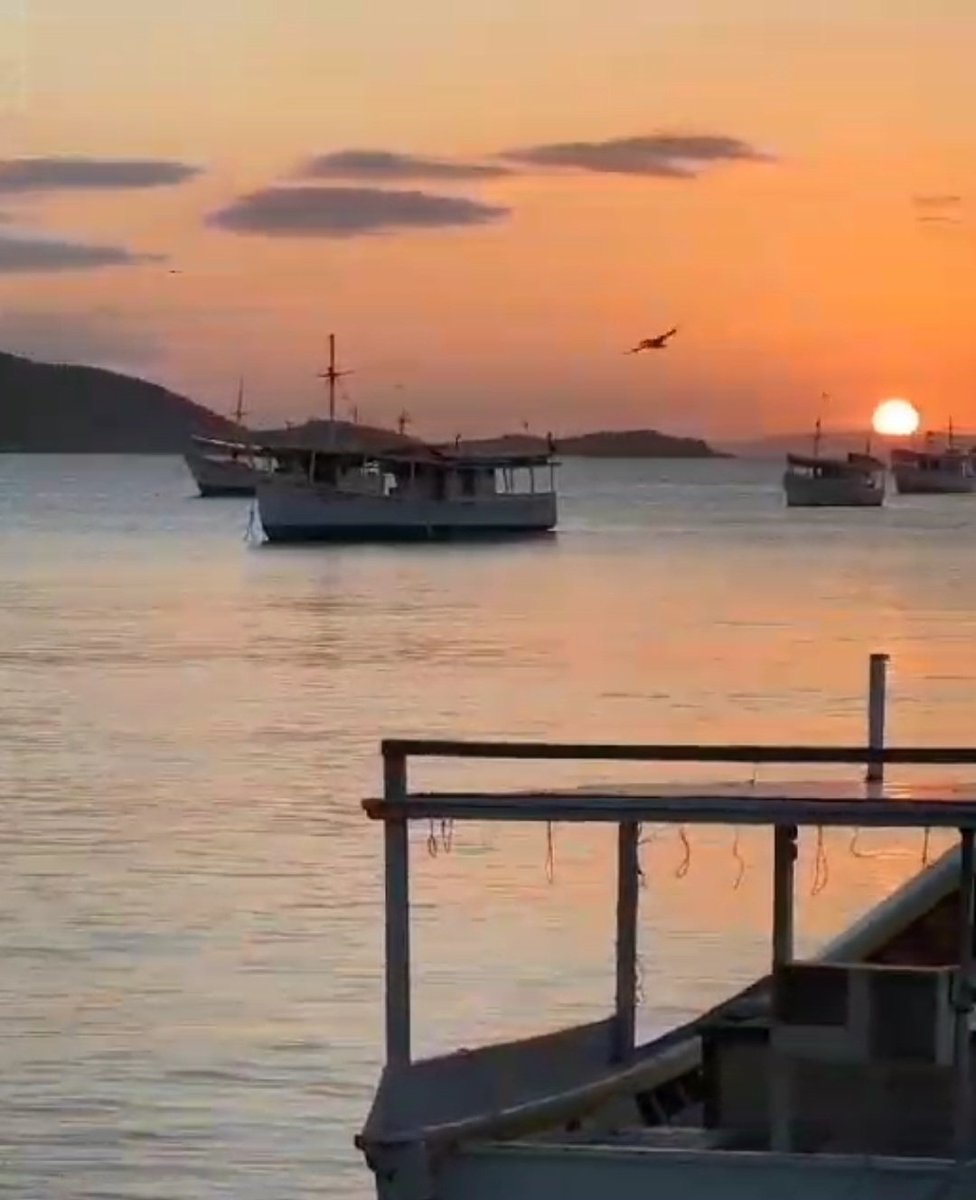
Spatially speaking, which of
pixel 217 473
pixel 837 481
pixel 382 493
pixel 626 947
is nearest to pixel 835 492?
pixel 837 481

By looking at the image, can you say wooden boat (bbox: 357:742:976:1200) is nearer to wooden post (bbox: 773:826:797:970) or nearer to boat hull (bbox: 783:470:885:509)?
wooden post (bbox: 773:826:797:970)

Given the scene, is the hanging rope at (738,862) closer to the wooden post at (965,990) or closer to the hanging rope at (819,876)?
the hanging rope at (819,876)

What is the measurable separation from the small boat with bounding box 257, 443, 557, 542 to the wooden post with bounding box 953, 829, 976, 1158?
316 ft

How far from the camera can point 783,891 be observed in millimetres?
12453

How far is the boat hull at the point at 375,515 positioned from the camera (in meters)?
113

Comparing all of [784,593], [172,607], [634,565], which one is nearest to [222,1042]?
[172,607]

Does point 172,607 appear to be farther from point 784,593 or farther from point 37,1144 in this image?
point 37,1144

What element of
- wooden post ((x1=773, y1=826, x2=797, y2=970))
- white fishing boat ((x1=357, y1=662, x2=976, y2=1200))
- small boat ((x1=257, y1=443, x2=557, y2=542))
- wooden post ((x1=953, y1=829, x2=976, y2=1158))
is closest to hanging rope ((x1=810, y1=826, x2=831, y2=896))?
wooden post ((x1=773, y1=826, x2=797, y2=970))

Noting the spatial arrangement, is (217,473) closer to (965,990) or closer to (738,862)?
(738,862)

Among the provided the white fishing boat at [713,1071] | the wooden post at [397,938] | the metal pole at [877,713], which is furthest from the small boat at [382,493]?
the wooden post at [397,938]

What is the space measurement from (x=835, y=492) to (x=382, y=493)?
239 feet

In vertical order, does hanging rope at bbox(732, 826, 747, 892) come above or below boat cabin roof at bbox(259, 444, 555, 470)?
below

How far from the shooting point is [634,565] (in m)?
107

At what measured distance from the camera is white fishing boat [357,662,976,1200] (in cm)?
1098
